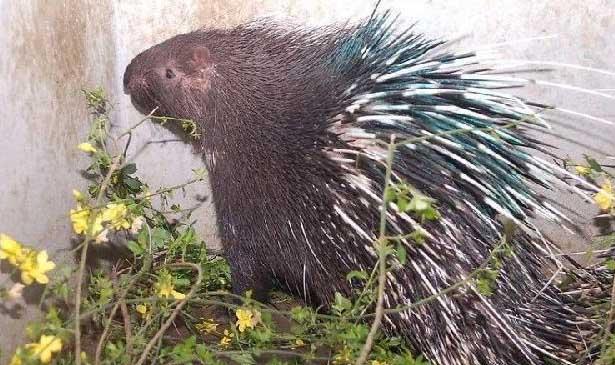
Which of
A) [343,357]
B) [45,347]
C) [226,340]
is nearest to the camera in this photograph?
[45,347]

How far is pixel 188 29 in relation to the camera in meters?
2.77

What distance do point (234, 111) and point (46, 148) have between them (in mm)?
639

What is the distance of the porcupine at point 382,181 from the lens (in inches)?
75.7

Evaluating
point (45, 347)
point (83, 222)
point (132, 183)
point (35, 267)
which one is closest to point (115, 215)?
point (83, 222)

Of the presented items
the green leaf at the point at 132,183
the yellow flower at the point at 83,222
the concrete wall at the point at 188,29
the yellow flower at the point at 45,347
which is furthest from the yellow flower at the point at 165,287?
the green leaf at the point at 132,183

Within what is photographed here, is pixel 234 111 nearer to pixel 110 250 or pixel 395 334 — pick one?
pixel 110 250

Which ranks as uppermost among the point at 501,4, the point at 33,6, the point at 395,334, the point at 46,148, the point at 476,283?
the point at 33,6

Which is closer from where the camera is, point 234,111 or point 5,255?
point 5,255

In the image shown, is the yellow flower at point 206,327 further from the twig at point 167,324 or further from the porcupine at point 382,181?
the twig at point 167,324

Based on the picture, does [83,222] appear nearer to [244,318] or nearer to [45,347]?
[45,347]

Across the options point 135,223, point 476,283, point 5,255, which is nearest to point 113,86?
point 135,223

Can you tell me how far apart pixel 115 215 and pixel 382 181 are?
74 centimetres

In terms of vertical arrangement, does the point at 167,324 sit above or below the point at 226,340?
above

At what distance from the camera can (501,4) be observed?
8.68ft
